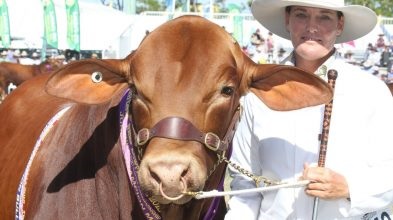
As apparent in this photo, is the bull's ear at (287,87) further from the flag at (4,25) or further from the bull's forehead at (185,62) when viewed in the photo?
the flag at (4,25)

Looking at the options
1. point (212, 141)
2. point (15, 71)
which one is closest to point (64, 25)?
point (15, 71)

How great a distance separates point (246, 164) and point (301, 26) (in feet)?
2.22

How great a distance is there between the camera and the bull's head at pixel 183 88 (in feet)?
7.66

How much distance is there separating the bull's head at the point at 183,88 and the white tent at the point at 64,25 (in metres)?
19.2

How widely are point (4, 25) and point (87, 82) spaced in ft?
57.8

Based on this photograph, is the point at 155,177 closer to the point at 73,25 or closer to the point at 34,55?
the point at 73,25

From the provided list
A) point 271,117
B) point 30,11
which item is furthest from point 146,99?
point 30,11

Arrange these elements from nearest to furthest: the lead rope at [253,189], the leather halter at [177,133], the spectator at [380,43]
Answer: the leather halter at [177,133], the lead rope at [253,189], the spectator at [380,43]

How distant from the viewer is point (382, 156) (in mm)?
2695

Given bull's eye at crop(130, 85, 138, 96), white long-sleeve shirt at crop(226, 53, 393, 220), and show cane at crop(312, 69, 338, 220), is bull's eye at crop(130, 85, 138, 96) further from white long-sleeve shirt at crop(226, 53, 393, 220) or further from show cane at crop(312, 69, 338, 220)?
show cane at crop(312, 69, 338, 220)

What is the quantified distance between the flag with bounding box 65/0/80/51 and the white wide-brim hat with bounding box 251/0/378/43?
59.9ft

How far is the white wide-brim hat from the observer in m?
2.80

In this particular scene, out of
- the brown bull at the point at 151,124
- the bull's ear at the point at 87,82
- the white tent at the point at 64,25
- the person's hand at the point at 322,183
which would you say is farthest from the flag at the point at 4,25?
the person's hand at the point at 322,183

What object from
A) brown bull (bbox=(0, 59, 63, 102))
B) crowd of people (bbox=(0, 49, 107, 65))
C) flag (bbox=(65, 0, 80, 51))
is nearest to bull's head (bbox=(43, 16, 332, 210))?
brown bull (bbox=(0, 59, 63, 102))
